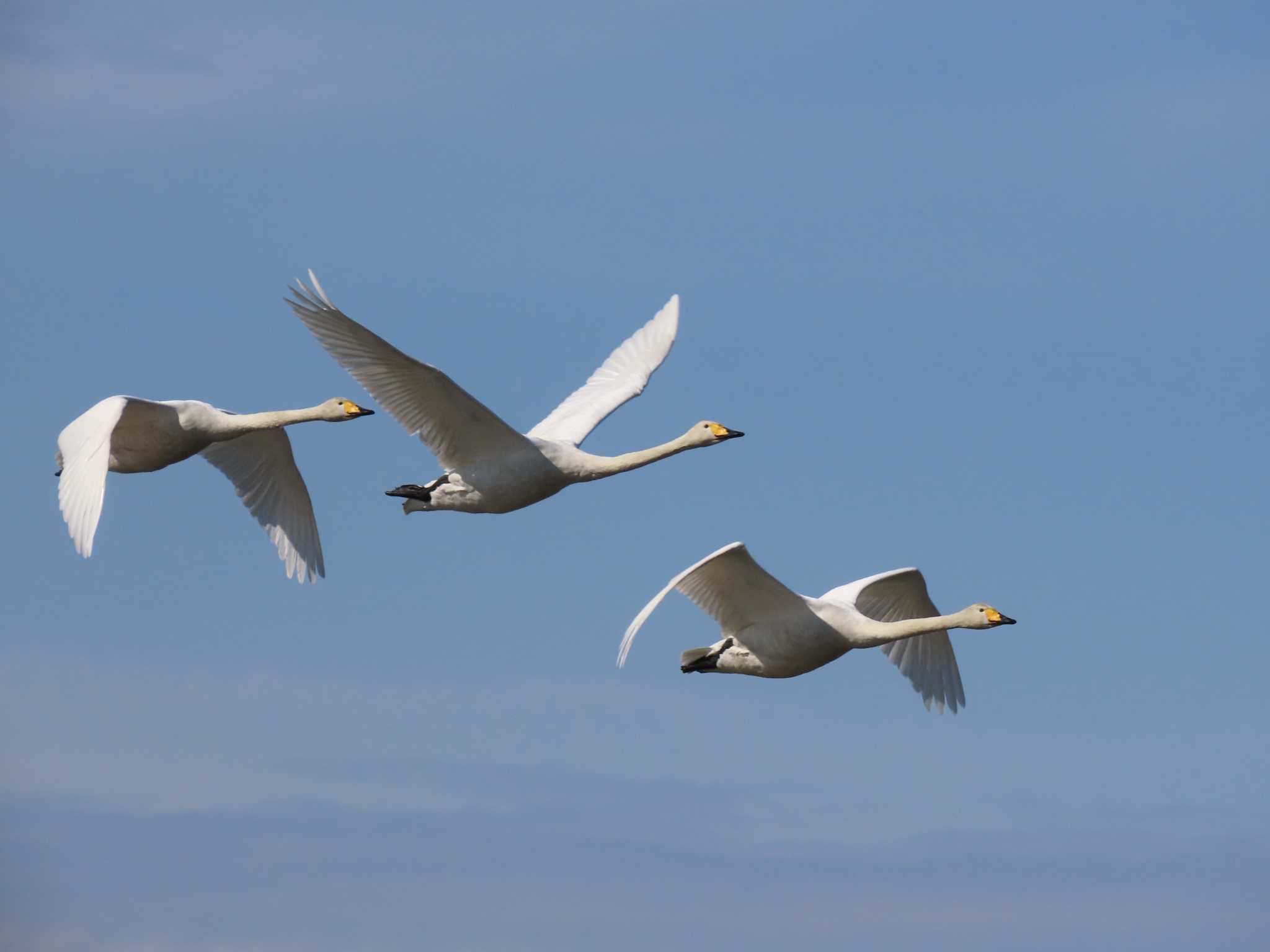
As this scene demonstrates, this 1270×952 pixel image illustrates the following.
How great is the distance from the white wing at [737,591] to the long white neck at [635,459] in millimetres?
2364

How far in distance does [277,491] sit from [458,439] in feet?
19.2

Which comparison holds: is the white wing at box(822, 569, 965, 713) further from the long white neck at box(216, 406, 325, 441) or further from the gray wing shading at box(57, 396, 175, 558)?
the gray wing shading at box(57, 396, 175, 558)

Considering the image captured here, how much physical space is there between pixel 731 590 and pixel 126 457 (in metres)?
8.93

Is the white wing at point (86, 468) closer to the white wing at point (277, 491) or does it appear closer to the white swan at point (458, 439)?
the white swan at point (458, 439)

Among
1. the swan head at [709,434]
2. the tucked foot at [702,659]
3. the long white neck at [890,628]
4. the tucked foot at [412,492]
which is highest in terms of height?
the swan head at [709,434]

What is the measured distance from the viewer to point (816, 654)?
29922mm

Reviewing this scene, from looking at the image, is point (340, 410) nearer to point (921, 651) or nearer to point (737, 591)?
point (737, 591)

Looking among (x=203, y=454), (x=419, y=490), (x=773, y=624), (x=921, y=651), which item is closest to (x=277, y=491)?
(x=203, y=454)

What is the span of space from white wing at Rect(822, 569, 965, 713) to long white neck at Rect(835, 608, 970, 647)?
3.05 m

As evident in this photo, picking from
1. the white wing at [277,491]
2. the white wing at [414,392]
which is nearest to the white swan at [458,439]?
the white wing at [414,392]

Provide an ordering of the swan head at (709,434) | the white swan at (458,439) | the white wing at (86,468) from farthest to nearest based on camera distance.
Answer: the swan head at (709,434), the white swan at (458,439), the white wing at (86,468)

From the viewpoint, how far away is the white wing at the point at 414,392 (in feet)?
95.4

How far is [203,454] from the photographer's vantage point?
117 ft

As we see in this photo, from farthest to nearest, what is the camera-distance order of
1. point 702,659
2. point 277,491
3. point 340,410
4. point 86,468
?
point 277,491 → point 340,410 → point 702,659 → point 86,468
